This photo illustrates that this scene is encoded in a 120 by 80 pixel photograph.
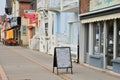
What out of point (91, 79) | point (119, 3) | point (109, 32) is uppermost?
point (119, 3)

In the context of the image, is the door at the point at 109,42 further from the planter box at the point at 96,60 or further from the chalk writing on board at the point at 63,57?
the chalk writing on board at the point at 63,57

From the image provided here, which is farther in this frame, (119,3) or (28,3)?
(28,3)

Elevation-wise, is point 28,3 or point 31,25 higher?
point 28,3

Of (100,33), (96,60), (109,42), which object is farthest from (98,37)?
(109,42)

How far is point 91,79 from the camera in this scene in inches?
594

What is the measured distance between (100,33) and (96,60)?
1.36 meters

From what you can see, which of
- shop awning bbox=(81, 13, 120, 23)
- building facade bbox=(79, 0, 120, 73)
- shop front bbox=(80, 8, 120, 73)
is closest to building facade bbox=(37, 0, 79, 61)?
building facade bbox=(79, 0, 120, 73)

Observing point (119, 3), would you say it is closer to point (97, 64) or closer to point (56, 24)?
point (97, 64)

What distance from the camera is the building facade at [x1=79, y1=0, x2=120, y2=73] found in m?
17.3

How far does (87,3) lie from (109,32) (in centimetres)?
344

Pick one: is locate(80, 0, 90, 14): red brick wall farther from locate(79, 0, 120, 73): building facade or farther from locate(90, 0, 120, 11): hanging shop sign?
locate(90, 0, 120, 11): hanging shop sign

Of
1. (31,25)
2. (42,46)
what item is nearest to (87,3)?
(42,46)

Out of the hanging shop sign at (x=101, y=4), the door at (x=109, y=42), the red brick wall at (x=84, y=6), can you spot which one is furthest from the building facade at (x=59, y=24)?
the door at (x=109, y=42)

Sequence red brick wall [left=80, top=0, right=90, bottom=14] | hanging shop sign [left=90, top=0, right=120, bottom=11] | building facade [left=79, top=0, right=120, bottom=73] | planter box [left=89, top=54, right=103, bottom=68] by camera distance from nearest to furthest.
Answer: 1. hanging shop sign [left=90, top=0, right=120, bottom=11]
2. building facade [left=79, top=0, right=120, bottom=73]
3. planter box [left=89, top=54, right=103, bottom=68]
4. red brick wall [left=80, top=0, right=90, bottom=14]
